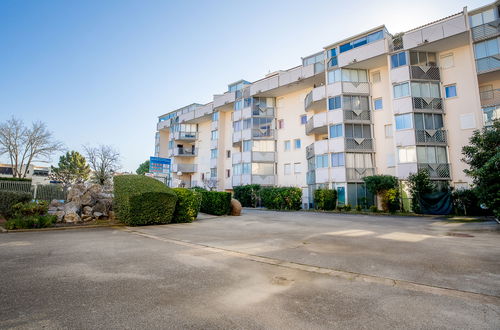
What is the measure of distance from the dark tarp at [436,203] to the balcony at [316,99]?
14323 millimetres

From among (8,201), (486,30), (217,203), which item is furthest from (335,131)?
(8,201)

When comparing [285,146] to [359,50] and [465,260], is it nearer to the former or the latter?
[359,50]

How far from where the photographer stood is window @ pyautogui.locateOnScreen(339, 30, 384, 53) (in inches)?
1037

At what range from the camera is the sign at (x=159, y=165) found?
850 inches

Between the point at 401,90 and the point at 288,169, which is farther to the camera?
the point at 288,169

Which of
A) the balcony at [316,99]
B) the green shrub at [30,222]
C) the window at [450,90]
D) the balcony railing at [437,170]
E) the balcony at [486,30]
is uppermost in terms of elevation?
the balcony at [486,30]

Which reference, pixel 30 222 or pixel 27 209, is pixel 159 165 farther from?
pixel 30 222

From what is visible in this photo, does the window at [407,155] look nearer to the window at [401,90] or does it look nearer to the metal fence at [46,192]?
the window at [401,90]

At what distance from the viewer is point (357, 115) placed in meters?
26.9

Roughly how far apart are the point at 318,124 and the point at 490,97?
14.9m

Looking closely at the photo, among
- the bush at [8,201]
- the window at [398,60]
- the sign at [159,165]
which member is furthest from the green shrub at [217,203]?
the window at [398,60]

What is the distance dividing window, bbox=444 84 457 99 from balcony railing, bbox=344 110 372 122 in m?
6.70

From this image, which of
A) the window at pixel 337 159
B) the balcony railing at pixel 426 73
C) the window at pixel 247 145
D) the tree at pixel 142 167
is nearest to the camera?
the balcony railing at pixel 426 73

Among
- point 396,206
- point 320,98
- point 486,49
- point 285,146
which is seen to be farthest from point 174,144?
point 486,49
